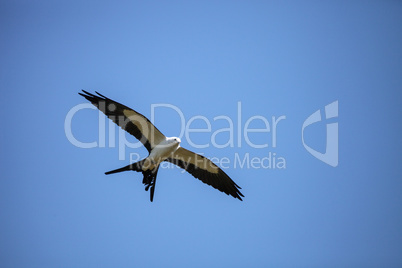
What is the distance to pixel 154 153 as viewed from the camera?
838cm

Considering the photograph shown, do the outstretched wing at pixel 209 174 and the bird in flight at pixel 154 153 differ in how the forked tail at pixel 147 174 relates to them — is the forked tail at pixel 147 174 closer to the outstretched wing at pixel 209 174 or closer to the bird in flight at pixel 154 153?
the bird in flight at pixel 154 153

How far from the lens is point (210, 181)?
9.10 metres

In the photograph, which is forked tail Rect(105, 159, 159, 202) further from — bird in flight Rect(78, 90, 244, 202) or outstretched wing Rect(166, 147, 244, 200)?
outstretched wing Rect(166, 147, 244, 200)

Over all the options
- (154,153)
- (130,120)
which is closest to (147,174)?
(154,153)

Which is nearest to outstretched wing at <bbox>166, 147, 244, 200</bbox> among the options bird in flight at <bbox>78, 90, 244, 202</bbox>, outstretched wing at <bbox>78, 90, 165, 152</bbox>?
bird in flight at <bbox>78, 90, 244, 202</bbox>

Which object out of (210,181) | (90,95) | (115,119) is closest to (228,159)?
(210,181)

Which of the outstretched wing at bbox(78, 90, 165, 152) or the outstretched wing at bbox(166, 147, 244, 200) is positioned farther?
the outstretched wing at bbox(166, 147, 244, 200)

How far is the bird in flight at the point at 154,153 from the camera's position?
816 centimetres

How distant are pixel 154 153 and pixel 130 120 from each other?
909mm

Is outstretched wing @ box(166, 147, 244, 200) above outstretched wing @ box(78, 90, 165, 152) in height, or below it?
below

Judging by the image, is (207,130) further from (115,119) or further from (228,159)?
(115,119)

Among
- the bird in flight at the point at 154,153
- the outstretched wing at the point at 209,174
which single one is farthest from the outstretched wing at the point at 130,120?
the outstretched wing at the point at 209,174

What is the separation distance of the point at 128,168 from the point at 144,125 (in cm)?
114

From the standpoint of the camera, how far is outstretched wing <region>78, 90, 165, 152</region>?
26.8 ft
